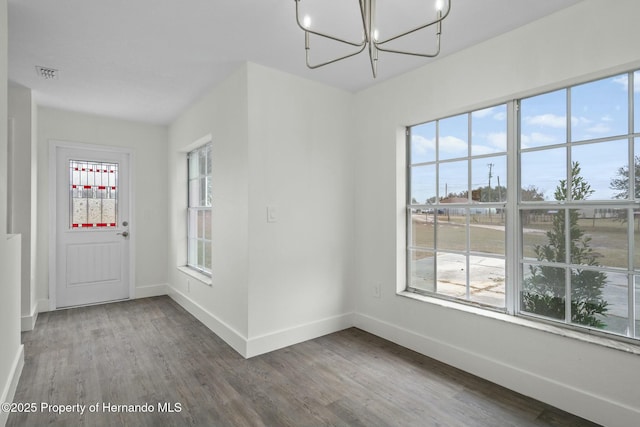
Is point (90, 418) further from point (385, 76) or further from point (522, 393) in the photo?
point (385, 76)

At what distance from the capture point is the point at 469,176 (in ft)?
8.73

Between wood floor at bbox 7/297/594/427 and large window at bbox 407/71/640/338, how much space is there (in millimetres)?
660

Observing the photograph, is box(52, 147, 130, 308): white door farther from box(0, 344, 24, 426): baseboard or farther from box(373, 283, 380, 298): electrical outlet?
box(373, 283, 380, 298): electrical outlet

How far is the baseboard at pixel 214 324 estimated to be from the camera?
2.85 m

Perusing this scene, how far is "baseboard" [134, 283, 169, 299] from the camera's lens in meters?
4.63

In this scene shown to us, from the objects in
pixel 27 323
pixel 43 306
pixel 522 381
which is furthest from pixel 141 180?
pixel 522 381

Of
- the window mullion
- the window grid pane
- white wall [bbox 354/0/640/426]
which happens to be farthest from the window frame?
the window grid pane

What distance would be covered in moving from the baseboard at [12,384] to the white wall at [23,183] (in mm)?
1105

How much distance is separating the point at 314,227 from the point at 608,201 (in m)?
2.17

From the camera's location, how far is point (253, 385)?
233 cm

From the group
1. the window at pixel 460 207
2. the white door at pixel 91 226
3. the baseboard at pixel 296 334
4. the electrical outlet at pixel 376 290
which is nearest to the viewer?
the window at pixel 460 207

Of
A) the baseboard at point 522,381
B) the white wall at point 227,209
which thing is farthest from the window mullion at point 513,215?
the white wall at point 227,209

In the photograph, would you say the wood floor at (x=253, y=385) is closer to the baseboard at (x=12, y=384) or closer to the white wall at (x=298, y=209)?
the baseboard at (x=12, y=384)

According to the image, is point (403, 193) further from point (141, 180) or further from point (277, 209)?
point (141, 180)
